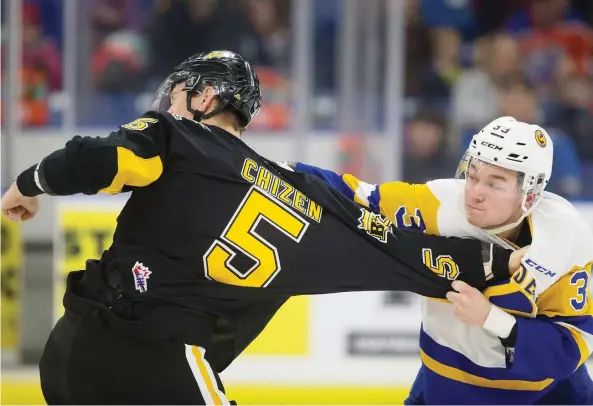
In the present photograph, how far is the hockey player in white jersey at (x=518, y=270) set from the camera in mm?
2166

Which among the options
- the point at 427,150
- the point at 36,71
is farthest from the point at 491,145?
the point at 36,71

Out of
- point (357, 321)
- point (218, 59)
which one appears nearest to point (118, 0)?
point (357, 321)

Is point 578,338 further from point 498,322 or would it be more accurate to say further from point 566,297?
point 498,322

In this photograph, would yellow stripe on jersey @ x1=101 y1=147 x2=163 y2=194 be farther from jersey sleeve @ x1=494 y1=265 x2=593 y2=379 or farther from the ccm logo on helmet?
jersey sleeve @ x1=494 y1=265 x2=593 y2=379

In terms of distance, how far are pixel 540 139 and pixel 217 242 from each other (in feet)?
2.67

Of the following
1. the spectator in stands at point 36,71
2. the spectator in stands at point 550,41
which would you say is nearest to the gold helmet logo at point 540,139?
the spectator in stands at point 550,41

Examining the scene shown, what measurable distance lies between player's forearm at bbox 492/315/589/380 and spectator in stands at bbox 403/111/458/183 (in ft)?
7.28

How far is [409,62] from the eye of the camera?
477cm

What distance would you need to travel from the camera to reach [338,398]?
4199 millimetres

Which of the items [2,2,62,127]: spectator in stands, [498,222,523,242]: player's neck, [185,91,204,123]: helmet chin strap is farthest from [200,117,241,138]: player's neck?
[2,2,62,127]: spectator in stands

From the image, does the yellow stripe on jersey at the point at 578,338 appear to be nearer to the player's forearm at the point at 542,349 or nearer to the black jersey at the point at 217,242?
the player's forearm at the point at 542,349

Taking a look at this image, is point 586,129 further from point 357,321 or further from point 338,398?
point 338,398

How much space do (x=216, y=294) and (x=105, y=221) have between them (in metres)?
2.41

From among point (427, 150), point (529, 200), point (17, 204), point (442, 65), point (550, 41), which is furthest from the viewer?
point (550, 41)
